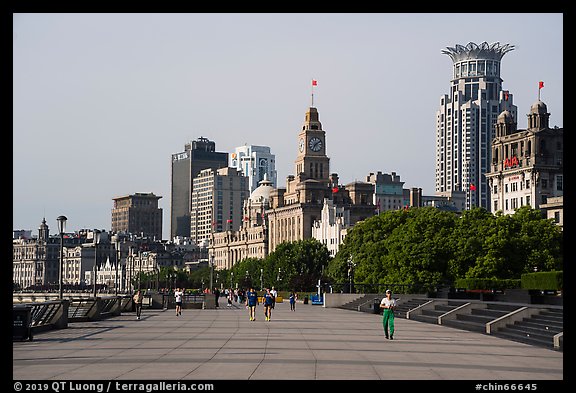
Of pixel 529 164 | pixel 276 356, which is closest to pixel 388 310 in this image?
pixel 276 356

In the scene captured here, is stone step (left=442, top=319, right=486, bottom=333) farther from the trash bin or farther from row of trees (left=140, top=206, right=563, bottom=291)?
row of trees (left=140, top=206, right=563, bottom=291)

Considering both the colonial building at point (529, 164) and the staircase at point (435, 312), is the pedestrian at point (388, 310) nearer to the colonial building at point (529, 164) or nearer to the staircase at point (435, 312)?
the staircase at point (435, 312)

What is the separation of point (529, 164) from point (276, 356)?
427 ft

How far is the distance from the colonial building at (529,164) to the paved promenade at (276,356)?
111695 millimetres

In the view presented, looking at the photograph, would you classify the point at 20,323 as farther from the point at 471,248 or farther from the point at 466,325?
the point at 471,248

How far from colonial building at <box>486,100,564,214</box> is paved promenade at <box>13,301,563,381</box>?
111695 mm

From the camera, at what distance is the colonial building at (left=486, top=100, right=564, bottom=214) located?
153375mm

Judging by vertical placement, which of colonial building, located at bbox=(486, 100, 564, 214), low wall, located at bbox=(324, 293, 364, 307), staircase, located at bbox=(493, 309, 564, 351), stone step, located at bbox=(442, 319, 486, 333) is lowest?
low wall, located at bbox=(324, 293, 364, 307)

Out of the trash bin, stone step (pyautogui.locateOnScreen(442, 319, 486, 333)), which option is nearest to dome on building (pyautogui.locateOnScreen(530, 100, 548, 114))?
stone step (pyautogui.locateOnScreen(442, 319, 486, 333))

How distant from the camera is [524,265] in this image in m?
95.0
